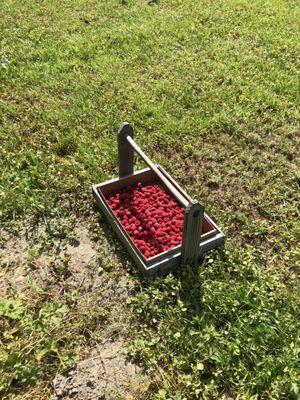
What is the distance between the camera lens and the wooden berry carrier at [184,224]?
2.85 metres

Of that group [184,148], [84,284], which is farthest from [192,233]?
[184,148]

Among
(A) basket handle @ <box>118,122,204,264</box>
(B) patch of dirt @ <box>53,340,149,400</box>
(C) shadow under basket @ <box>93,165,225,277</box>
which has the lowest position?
(B) patch of dirt @ <box>53,340,149,400</box>

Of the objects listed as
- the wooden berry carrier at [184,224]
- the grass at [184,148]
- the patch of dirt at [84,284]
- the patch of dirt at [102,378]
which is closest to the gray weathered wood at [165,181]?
the wooden berry carrier at [184,224]

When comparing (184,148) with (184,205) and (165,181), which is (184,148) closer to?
(165,181)

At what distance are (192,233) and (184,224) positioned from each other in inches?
4.7

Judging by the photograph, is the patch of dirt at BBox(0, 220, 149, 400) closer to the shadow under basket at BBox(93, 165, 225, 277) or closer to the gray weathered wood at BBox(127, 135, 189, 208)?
the shadow under basket at BBox(93, 165, 225, 277)

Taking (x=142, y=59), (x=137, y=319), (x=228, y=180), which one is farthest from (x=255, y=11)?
(x=137, y=319)

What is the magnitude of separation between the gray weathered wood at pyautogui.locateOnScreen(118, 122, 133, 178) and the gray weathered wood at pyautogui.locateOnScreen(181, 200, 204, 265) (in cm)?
96

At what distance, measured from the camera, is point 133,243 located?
3.14m

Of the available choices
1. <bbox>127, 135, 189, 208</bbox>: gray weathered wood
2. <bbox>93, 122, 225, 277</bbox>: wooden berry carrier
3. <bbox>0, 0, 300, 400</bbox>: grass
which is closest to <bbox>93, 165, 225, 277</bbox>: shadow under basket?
<bbox>93, 122, 225, 277</bbox>: wooden berry carrier

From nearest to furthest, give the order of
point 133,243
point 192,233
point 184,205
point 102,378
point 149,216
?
point 102,378 → point 184,205 → point 192,233 → point 133,243 → point 149,216

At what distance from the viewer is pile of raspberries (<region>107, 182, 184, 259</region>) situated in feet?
10.6

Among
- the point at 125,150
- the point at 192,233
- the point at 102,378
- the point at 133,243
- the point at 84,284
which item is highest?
the point at 125,150

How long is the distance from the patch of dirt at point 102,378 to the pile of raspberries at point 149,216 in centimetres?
77
